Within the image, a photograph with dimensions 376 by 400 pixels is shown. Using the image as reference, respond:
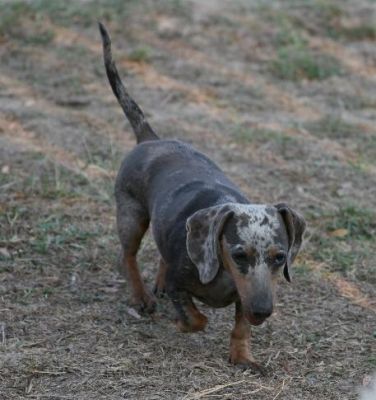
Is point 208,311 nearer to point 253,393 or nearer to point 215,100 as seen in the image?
point 253,393

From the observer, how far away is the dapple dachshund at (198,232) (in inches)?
180

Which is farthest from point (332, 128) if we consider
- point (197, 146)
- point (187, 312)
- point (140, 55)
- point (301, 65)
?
point (187, 312)

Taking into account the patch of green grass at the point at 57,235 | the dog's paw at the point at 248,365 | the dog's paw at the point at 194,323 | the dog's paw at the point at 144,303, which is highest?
the dog's paw at the point at 194,323

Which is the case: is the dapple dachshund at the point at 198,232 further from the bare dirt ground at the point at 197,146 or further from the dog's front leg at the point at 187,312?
the bare dirt ground at the point at 197,146

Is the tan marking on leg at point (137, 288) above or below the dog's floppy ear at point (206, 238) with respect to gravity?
below

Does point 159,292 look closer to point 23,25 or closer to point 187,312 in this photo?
point 187,312

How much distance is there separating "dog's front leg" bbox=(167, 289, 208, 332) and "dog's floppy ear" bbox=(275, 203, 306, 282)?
56 cm

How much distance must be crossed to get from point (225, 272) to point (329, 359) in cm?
85

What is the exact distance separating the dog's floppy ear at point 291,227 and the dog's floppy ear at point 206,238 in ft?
0.92

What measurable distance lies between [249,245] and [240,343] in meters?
A: 0.69

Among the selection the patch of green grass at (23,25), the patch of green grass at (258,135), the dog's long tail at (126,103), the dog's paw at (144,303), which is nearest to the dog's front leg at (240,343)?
the dog's paw at (144,303)

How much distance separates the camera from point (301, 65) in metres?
10.3

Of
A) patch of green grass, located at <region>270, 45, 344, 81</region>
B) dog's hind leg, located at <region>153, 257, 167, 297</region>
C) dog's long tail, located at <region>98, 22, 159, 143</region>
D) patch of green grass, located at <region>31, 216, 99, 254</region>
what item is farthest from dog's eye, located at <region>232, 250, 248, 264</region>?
patch of green grass, located at <region>270, 45, 344, 81</region>

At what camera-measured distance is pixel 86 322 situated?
215 inches
